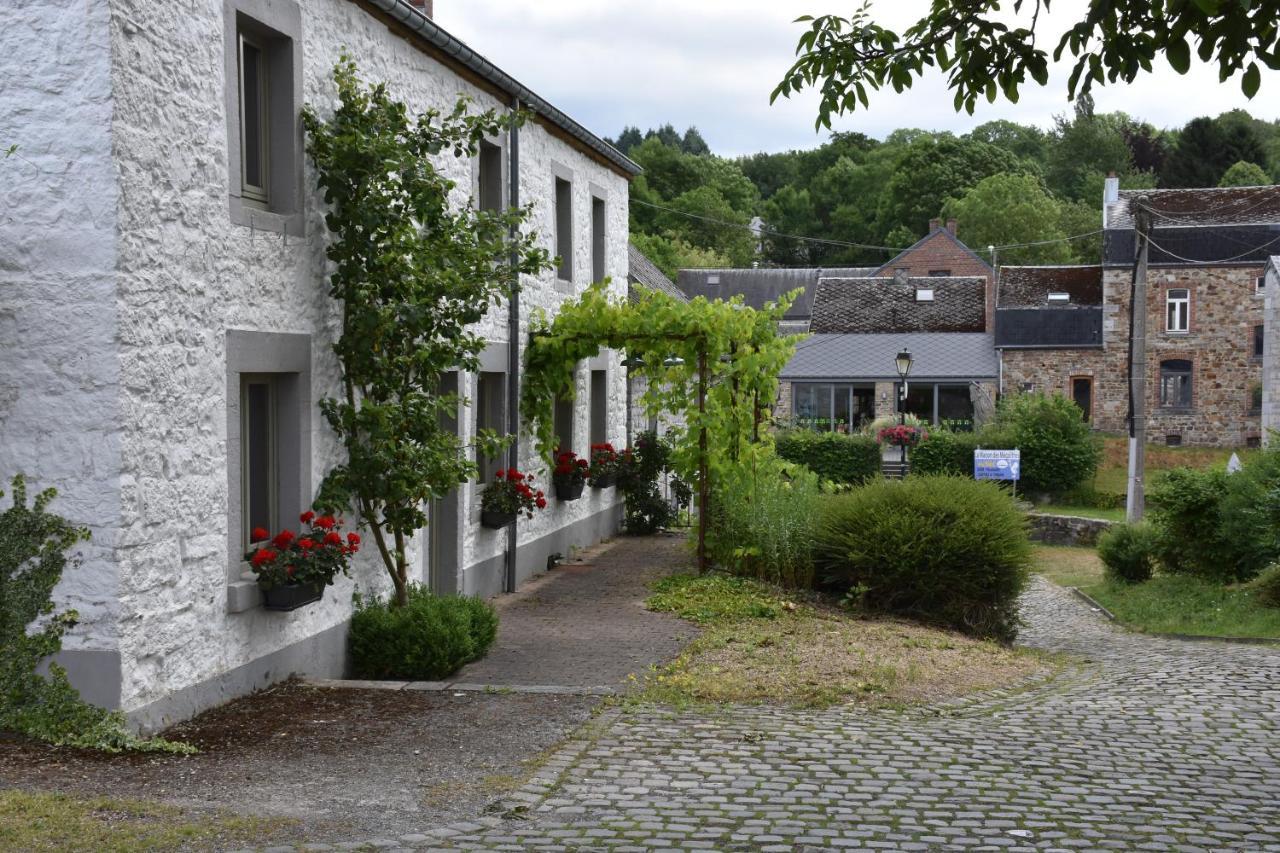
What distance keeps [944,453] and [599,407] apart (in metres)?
14.2

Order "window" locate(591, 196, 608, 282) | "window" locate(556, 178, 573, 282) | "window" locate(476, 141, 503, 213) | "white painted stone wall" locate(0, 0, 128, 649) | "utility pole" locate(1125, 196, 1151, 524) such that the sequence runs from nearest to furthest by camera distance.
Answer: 1. "white painted stone wall" locate(0, 0, 128, 649)
2. "window" locate(476, 141, 503, 213)
3. "window" locate(556, 178, 573, 282)
4. "window" locate(591, 196, 608, 282)
5. "utility pole" locate(1125, 196, 1151, 524)

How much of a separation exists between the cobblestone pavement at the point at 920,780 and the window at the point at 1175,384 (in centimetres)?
3524

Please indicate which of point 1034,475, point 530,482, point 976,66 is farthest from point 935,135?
point 976,66

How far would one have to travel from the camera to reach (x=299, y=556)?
8367mm

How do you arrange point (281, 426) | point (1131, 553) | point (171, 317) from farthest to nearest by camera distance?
1. point (1131, 553)
2. point (281, 426)
3. point (171, 317)

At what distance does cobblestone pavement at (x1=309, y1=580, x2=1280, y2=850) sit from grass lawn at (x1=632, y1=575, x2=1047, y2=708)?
44 cm

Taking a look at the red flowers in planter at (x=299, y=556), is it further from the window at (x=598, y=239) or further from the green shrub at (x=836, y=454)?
the green shrub at (x=836, y=454)

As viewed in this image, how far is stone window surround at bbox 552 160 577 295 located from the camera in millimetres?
15906

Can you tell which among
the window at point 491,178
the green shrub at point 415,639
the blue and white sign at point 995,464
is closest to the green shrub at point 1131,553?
the blue and white sign at point 995,464

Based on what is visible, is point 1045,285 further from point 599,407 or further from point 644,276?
point 599,407

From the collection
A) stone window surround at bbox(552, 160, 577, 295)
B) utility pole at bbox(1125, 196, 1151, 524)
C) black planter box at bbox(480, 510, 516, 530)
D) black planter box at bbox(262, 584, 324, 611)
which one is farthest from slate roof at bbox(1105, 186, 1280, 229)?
black planter box at bbox(262, 584, 324, 611)

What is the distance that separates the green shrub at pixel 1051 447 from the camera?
99.1ft

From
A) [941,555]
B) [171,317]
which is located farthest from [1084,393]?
[171,317]

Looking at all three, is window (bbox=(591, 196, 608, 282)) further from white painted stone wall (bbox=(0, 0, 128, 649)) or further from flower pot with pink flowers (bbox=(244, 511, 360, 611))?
white painted stone wall (bbox=(0, 0, 128, 649))
